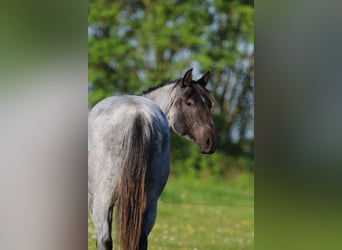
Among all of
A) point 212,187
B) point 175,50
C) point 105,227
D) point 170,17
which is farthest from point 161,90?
point 105,227

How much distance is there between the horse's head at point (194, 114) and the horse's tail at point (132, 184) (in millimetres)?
266

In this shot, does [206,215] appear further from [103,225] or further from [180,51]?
[180,51]

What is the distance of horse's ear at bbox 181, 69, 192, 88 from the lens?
144 inches

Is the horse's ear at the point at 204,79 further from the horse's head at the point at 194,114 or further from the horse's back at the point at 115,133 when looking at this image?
the horse's back at the point at 115,133

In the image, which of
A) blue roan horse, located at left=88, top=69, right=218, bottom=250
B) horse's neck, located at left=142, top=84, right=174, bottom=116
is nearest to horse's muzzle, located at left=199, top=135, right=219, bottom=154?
blue roan horse, located at left=88, top=69, right=218, bottom=250

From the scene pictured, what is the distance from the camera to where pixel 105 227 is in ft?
12.2

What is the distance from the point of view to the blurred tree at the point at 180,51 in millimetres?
3557

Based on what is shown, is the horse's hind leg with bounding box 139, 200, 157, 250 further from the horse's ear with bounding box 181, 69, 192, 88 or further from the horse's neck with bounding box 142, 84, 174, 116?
the horse's ear with bounding box 181, 69, 192, 88

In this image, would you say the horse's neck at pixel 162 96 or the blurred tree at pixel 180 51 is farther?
the horse's neck at pixel 162 96

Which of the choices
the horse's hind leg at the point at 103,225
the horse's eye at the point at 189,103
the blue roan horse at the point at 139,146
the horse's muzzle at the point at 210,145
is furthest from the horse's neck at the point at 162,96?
the horse's hind leg at the point at 103,225

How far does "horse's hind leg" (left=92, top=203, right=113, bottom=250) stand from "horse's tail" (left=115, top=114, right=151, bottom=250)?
8 cm
